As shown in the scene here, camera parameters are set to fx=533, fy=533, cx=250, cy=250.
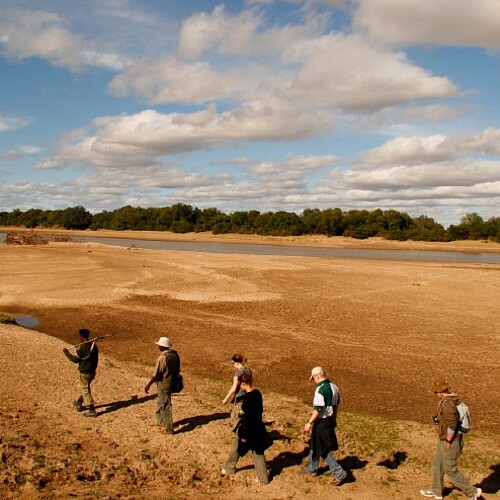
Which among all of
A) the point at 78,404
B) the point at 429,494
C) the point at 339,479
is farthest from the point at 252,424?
the point at 78,404

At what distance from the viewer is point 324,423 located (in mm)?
7918

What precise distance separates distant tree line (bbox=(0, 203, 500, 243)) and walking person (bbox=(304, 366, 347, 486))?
86797 mm

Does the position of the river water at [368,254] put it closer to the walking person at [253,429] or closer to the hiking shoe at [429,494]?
the hiking shoe at [429,494]

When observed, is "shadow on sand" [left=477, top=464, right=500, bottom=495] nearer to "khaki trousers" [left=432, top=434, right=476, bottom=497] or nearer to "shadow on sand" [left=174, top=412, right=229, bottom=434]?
"khaki trousers" [left=432, top=434, right=476, bottom=497]

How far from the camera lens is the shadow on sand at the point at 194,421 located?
32.5 ft

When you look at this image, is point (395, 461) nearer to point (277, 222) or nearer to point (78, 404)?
point (78, 404)

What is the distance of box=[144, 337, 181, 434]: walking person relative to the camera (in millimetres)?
9297

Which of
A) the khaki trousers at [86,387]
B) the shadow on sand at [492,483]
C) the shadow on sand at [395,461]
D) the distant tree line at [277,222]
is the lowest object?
the shadow on sand at [492,483]

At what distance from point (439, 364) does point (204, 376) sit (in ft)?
22.7

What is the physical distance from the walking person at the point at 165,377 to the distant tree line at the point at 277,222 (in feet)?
284

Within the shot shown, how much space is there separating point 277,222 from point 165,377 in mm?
107046

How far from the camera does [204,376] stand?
A: 559 inches

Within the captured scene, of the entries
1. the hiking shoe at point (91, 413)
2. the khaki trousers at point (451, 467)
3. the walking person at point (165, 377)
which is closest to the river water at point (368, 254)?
the hiking shoe at point (91, 413)

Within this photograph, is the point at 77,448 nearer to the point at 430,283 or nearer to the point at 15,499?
the point at 15,499
